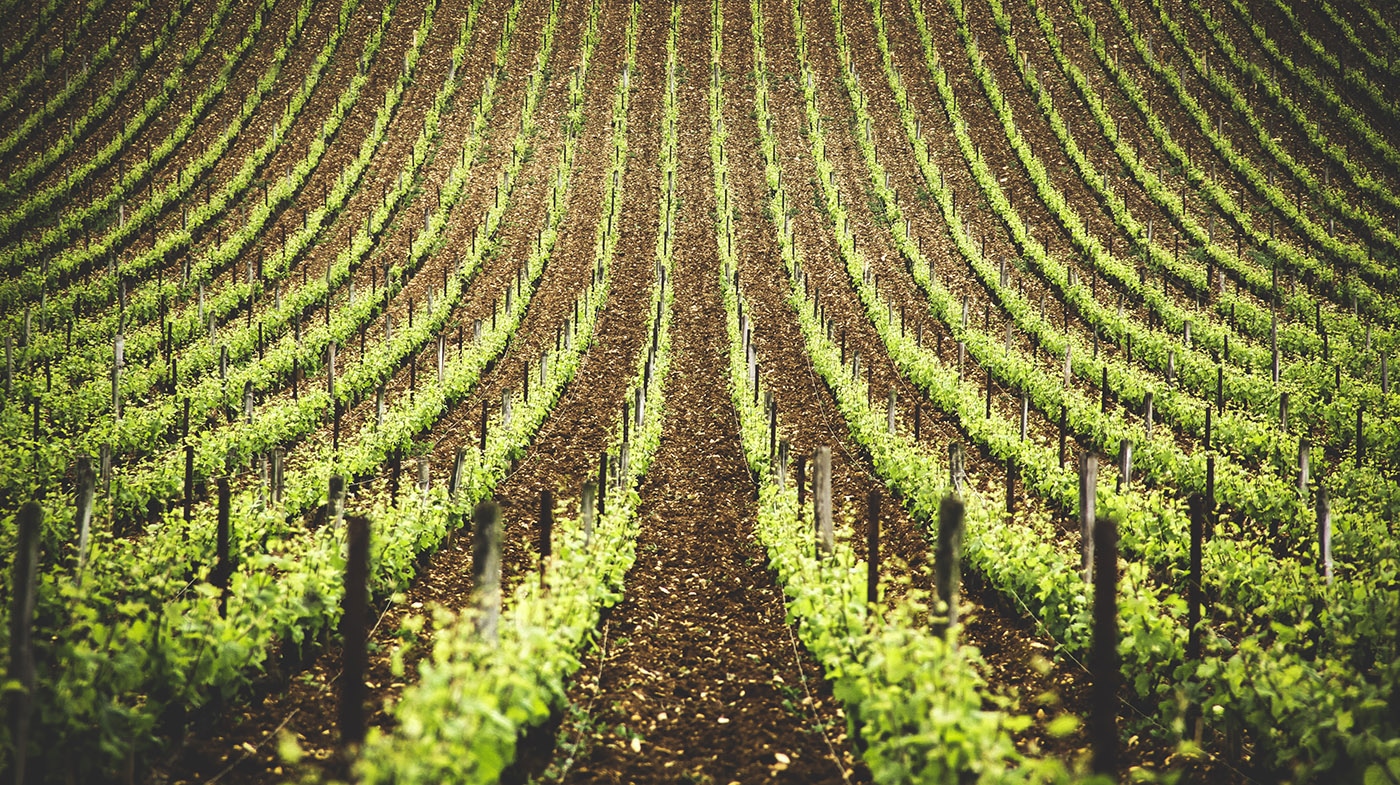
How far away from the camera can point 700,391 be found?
64.7 feet

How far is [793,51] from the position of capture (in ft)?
169

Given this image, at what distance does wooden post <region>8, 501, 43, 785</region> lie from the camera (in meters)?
4.01

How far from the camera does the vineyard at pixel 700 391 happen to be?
5.43m

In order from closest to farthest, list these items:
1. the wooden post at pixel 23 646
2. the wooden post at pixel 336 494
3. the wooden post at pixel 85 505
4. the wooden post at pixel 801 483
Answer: the wooden post at pixel 23 646 → the wooden post at pixel 85 505 → the wooden post at pixel 336 494 → the wooden post at pixel 801 483

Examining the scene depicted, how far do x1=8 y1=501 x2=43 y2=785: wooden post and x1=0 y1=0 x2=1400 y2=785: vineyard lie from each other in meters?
0.03

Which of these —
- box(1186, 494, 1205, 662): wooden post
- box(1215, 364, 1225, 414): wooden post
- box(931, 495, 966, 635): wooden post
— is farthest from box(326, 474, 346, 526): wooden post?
box(1215, 364, 1225, 414): wooden post

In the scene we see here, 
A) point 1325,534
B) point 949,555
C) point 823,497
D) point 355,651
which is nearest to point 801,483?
point 823,497

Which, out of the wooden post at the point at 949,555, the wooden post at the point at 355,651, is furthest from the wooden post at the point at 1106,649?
the wooden post at the point at 355,651

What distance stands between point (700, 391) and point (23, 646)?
1599cm

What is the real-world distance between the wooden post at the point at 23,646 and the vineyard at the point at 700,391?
28mm

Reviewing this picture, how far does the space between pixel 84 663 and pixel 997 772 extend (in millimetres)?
4623

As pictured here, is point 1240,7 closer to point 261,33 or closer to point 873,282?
point 873,282

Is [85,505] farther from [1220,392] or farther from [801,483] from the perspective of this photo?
[1220,392]

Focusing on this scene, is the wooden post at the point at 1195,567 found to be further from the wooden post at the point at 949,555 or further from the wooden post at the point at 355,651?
the wooden post at the point at 355,651
